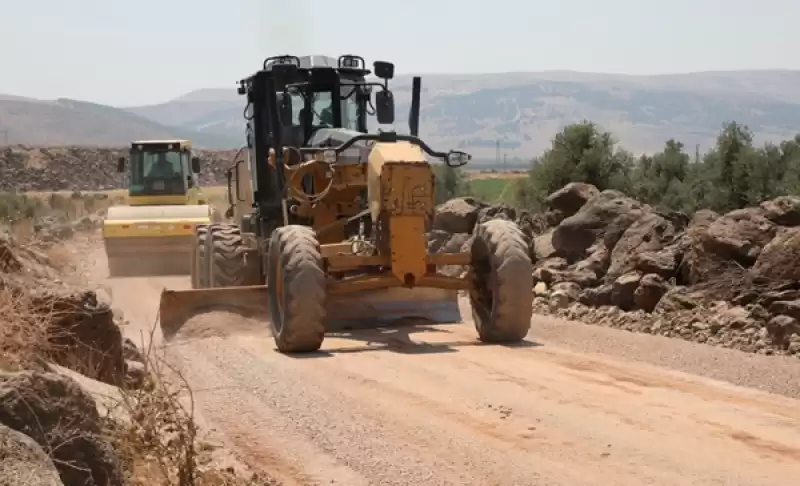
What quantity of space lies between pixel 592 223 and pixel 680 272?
10.1ft

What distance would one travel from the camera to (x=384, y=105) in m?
14.9

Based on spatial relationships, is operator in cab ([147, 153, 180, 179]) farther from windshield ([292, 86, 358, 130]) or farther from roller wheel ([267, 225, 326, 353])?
roller wheel ([267, 225, 326, 353])

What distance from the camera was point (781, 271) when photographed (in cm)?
1359

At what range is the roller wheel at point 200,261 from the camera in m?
16.1

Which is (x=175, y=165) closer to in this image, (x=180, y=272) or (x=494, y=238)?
(x=180, y=272)

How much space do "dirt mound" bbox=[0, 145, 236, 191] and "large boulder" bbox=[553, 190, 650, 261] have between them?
219 feet

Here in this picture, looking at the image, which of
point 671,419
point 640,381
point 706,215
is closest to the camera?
point 671,419

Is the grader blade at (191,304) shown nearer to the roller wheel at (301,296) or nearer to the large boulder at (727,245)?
the roller wheel at (301,296)

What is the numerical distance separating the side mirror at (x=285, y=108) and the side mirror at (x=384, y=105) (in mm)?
1151

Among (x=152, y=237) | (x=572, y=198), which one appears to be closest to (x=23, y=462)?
(x=572, y=198)

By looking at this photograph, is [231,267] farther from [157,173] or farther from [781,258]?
[157,173]

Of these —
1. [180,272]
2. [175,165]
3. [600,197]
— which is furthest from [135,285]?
[600,197]

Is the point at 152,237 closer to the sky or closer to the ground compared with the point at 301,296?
closer to the ground

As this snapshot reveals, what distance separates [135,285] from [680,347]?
11.8 meters
